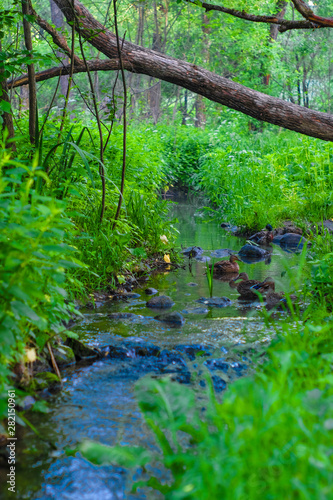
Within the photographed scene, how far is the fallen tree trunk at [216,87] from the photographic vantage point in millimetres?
4727

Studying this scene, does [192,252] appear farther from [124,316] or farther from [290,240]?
[124,316]

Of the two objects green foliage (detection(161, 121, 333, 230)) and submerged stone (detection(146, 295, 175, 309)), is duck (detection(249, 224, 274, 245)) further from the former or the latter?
submerged stone (detection(146, 295, 175, 309))

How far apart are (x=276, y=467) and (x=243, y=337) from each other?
1.63 meters

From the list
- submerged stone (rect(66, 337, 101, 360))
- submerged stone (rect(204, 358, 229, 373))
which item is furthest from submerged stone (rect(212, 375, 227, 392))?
submerged stone (rect(66, 337, 101, 360))

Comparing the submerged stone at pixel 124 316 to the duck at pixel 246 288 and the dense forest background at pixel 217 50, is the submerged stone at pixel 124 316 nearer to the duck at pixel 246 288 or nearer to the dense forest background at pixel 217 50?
the duck at pixel 246 288

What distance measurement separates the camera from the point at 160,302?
360 centimetres

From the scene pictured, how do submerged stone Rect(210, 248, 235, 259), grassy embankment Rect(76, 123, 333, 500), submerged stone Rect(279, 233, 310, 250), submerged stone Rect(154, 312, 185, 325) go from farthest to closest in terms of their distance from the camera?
submerged stone Rect(279, 233, 310, 250) → submerged stone Rect(210, 248, 235, 259) → submerged stone Rect(154, 312, 185, 325) → grassy embankment Rect(76, 123, 333, 500)

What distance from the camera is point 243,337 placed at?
9.31 ft

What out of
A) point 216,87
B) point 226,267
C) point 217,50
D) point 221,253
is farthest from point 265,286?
point 217,50

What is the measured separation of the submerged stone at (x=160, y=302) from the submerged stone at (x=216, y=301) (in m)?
0.29

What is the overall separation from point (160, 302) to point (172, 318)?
0.41 metres

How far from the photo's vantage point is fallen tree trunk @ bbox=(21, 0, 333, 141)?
186 inches

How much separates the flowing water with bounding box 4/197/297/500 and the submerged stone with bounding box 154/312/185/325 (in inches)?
2.2

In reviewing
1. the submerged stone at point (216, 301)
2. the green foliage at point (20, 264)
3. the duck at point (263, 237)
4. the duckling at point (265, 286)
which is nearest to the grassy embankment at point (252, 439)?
the green foliage at point (20, 264)
